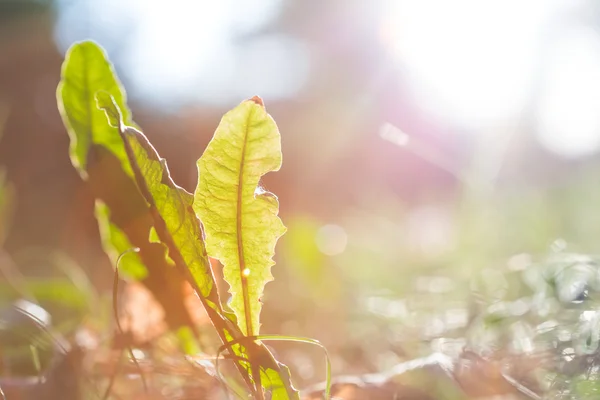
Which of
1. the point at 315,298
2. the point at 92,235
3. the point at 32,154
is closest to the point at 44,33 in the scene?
the point at 32,154

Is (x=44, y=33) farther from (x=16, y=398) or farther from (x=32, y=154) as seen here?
(x=16, y=398)

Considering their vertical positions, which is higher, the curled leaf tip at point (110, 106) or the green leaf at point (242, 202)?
the curled leaf tip at point (110, 106)

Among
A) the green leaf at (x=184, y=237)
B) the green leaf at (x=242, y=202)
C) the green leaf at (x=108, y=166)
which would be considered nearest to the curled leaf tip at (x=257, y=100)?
the green leaf at (x=242, y=202)

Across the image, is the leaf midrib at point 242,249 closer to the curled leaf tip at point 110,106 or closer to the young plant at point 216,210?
the young plant at point 216,210

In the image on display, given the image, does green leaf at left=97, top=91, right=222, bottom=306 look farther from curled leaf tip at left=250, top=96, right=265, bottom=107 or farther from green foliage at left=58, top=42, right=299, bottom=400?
curled leaf tip at left=250, top=96, right=265, bottom=107

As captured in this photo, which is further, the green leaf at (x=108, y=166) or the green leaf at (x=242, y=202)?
the green leaf at (x=108, y=166)

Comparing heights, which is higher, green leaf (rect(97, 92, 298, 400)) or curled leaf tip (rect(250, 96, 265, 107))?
curled leaf tip (rect(250, 96, 265, 107))

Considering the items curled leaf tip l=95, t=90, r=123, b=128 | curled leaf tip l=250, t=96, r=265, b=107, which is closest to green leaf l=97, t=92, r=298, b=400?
curled leaf tip l=95, t=90, r=123, b=128
